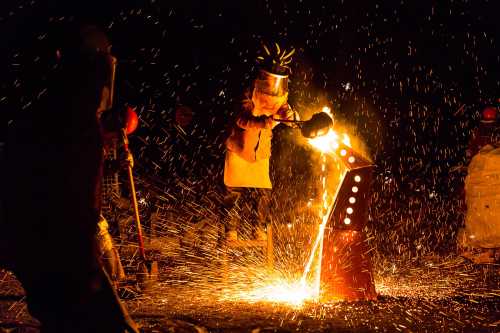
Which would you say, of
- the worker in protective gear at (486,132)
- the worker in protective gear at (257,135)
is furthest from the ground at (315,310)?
the worker in protective gear at (486,132)

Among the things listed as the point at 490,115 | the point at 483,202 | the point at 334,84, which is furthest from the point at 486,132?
the point at 334,84

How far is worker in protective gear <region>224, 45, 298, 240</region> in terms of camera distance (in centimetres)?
589

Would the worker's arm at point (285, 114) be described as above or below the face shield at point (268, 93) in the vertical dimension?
below

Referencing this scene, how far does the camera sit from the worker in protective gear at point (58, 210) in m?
1.92

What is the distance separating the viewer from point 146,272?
5.86 meters

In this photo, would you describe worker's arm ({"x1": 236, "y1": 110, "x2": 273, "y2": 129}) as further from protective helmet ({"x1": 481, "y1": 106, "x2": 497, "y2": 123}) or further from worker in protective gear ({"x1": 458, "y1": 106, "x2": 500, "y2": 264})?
protective helmet ({"x1": 481, "y1": 106, "x2": 497, "y2": 123})

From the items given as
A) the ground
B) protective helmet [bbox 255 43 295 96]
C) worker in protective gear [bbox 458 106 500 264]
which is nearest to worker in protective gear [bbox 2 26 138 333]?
the ground

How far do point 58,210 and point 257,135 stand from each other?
4.46 m

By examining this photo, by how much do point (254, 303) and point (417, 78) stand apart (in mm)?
8846

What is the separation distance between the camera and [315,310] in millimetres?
4809

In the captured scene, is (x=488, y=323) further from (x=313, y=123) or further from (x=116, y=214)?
(x=116, y=214)

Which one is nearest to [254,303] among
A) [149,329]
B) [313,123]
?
[149,329]

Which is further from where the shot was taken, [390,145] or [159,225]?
[390,145]

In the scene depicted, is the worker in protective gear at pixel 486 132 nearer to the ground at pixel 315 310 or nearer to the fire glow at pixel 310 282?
the ground at pixel 315 310
